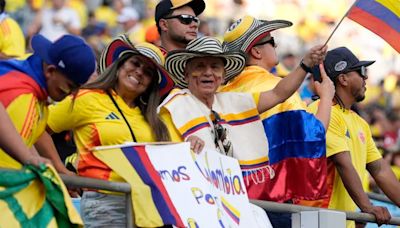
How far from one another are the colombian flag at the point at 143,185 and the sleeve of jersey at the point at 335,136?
2314mm

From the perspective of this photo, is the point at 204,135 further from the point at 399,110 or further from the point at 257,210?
the point at 399,110

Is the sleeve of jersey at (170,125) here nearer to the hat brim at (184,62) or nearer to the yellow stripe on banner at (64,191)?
the hat brim at (184,62)

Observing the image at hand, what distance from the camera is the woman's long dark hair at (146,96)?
7.88 metres

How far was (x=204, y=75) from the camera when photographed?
8.34 m

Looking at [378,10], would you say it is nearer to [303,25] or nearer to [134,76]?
[134,76]

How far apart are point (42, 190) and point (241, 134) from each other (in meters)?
2.16

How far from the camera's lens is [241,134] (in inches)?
331

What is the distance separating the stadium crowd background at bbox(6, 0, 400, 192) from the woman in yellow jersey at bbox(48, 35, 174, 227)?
362 inches

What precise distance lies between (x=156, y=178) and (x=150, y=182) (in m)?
0.06

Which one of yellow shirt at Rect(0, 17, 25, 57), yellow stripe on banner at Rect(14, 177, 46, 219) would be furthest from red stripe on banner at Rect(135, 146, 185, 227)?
yellow shirt at Rect(0, 17, 25, 57)

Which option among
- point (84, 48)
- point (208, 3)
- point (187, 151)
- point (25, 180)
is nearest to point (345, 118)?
point (187, 151)

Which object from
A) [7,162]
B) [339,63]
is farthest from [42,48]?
[339,63]

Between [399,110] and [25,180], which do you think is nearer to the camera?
[25,180]

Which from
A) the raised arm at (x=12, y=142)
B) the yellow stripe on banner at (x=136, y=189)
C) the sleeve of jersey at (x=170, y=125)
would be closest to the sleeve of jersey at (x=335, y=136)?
the sleeve of jersey at (x=170, y=125)
